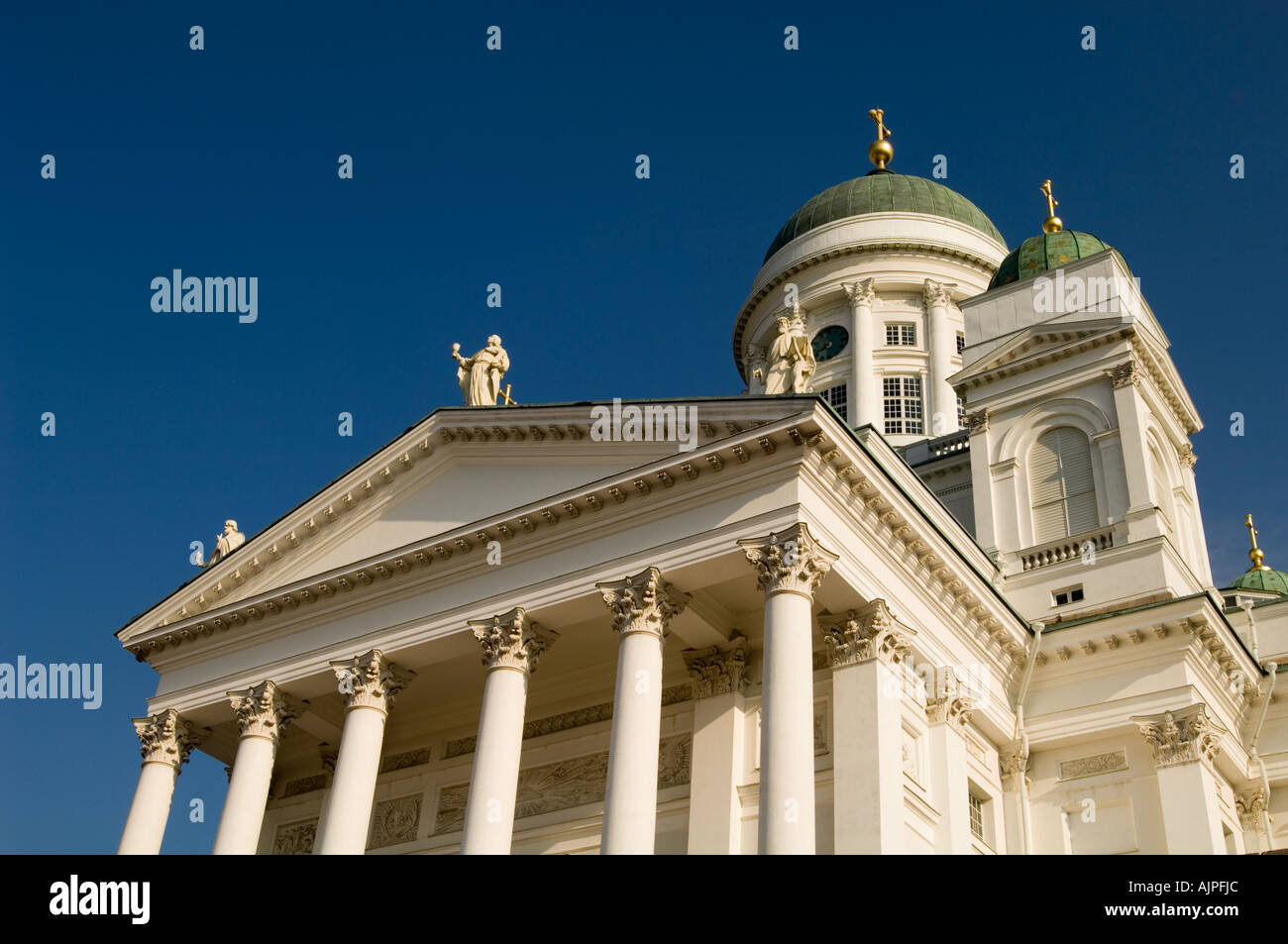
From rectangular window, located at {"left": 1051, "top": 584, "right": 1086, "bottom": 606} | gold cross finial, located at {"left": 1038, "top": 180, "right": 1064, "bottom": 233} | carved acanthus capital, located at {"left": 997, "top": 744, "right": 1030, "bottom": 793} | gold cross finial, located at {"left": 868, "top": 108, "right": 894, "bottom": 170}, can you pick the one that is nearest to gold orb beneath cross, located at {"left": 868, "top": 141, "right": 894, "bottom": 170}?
gold cross finial, located at {"left": 868, "top": 108, "right": 894, "bottom": 170}

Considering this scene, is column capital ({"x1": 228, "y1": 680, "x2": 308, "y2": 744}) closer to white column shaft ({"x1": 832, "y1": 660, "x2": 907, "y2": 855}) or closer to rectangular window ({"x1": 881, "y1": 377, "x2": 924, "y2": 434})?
white column shaft ({"x1": 832, "y1": 660, "x2": 907, "y2": 855})

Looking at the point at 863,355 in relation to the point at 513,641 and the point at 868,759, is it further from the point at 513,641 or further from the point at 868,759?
the point at 868,759

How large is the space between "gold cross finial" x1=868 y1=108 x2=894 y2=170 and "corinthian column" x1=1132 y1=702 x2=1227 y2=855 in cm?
2888

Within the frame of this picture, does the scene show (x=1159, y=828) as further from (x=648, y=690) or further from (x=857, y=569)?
(x=648, y=690)

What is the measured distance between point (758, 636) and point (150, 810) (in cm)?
1163

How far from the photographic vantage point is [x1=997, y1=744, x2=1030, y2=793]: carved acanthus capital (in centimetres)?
2386

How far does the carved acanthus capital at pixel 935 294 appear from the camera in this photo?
41906 millimetres

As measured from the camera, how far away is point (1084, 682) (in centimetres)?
2419

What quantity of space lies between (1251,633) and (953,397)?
46.7ft

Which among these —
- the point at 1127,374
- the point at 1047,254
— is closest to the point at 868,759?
the point at 1127,374

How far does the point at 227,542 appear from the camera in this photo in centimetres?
2722

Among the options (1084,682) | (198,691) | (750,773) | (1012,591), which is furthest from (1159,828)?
(198,691)

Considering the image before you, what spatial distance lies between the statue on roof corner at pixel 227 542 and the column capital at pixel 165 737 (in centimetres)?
309

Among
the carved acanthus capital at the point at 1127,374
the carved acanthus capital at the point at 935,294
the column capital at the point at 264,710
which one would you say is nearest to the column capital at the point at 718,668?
the column capital at the point at 264,710
